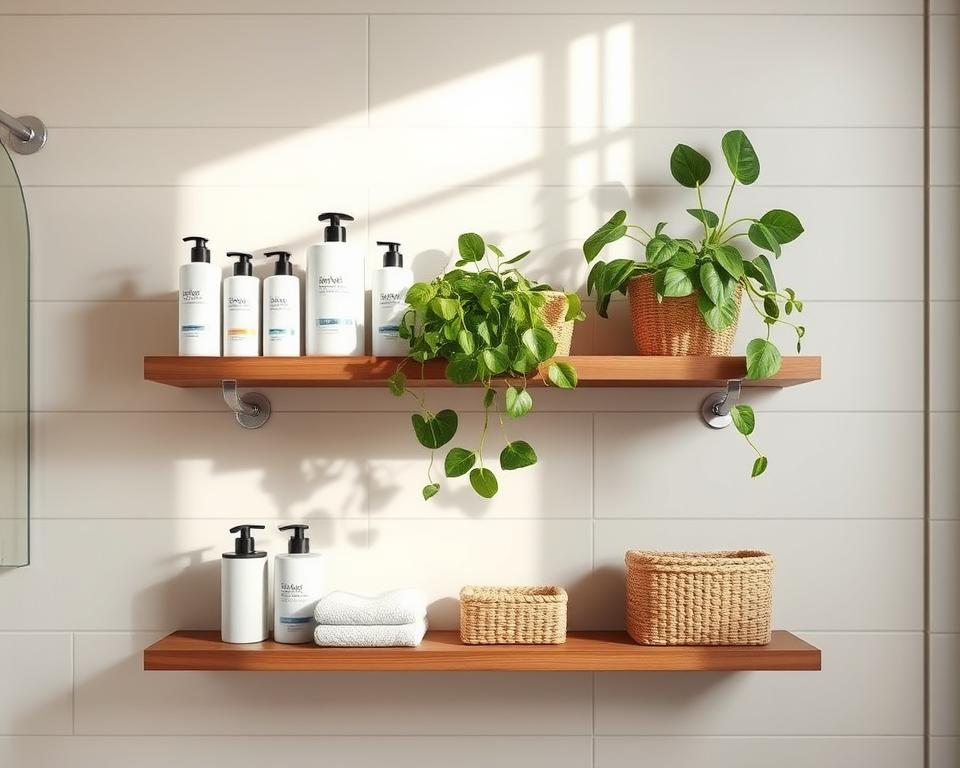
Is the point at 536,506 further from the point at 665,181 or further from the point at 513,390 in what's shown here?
the point at 665,181

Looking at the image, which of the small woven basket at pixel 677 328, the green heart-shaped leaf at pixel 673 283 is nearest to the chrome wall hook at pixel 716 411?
the small woven basket at pixel 677 328

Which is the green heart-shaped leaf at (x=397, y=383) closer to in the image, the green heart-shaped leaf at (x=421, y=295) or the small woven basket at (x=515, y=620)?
the green heart-shaped leaf at (x=421, y=295)

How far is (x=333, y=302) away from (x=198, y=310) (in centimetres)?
18

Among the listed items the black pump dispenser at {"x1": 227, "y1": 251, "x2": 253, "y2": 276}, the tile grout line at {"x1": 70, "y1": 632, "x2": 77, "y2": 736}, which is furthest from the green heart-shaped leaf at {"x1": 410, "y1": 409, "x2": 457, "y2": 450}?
the tile grout line at {"x1": 70, "y1": 632, "x2": 77, "y2": 736}

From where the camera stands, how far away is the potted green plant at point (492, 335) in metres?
1.09

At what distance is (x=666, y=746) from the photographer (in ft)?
4.21

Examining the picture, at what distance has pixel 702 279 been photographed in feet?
3.68

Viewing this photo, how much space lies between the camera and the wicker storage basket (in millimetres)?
1158

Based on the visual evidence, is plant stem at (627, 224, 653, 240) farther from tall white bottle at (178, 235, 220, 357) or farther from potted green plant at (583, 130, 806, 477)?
tall white bottle at (178, 235, 220, 357)

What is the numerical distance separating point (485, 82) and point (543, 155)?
0.46 feet

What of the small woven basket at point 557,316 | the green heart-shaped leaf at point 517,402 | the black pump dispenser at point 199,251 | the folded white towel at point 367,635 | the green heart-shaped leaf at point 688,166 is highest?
the green heart-shaped leaf at point 688,166

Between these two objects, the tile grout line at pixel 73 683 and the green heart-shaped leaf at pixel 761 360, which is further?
the tile grout line at pixel 73 683

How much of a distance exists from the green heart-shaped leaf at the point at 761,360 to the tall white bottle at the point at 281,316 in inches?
23.5

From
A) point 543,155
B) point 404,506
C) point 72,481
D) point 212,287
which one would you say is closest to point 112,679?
point 72,481
